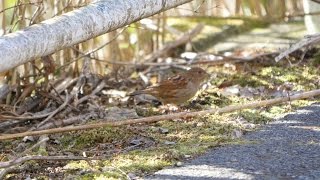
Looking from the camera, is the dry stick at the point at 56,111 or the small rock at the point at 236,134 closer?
the small rock at the point at 236,134

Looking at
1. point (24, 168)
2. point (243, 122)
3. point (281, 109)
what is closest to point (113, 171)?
point (24, 168)

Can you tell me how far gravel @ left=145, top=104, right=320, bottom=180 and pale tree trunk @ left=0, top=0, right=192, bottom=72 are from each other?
905 millimetres

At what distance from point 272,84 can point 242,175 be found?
258 centimetres

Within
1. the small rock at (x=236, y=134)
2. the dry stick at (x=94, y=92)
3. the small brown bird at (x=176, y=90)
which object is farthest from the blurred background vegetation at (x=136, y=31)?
the small rock at (x=236, y=134)

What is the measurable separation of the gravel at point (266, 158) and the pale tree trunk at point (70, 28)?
90 centimetres

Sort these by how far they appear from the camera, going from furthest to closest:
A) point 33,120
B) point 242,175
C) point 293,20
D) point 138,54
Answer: point 293,20, point 138,54, point 33,120, point 242,175

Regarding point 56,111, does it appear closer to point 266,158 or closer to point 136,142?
point 136,142

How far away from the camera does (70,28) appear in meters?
4.21

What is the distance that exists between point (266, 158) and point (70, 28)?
126 centimetres

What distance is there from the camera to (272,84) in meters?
6.20

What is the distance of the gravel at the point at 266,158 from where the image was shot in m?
3.73

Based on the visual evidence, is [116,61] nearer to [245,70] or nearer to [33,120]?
[245,70]

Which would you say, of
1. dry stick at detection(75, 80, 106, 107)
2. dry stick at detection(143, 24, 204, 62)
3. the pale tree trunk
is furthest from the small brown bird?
dry stick at detection(143, 24, 204, 62)

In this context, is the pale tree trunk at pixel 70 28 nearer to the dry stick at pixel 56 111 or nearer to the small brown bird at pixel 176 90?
the dry stick at pixel 56 111
